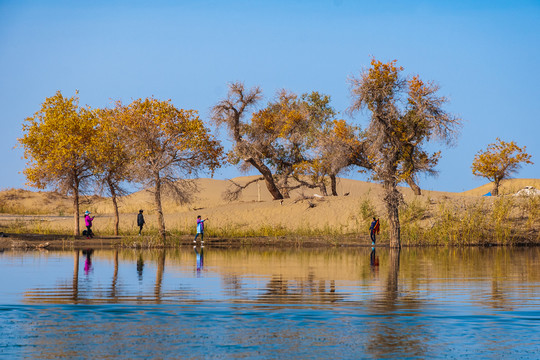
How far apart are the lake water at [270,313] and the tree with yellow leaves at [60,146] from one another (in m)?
20.4

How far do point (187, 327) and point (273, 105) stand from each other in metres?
41.6

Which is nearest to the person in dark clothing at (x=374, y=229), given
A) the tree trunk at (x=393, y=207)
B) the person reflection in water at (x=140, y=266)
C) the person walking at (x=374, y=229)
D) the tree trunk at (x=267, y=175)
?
the person walking at (x=374, y=229)

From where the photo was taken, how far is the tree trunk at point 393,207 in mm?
35156

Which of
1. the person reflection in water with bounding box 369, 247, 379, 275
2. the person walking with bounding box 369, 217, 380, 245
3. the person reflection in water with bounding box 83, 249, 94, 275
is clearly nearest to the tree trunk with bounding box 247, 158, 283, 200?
the person walking with bounding box 369, 217, 380, 245

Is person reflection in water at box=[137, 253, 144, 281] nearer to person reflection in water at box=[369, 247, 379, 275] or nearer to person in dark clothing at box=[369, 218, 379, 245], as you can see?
person reflection in water at box=[369, 247, 379, 275]

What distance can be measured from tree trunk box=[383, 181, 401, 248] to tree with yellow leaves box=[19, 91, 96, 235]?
17.4 meters

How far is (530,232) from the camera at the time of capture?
3912 cm

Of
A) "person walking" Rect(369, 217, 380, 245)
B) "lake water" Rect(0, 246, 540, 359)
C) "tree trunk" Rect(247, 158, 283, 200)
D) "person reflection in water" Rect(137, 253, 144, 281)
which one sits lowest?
"lake water" Rect(0, 246, 540, 359)

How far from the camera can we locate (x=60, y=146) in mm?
41906

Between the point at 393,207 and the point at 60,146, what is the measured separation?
744 inches

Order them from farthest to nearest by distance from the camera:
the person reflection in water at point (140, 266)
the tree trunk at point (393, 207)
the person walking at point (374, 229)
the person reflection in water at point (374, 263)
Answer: the person walking at point (374, 229) → the tree trunk at point (393, 207) → the person reflection in water at point (374, 263) → the person reflection in water at point (140, 266)

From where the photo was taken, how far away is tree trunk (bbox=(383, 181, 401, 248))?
115ft

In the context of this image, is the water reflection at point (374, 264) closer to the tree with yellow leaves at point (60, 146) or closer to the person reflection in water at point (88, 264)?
the person reflection in water at point (88, 264)

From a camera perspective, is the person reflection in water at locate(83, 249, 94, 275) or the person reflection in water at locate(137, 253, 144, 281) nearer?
the person reflection in water at locate(137, 253, 144, 281)
